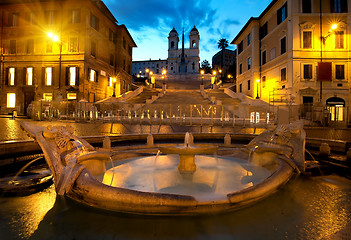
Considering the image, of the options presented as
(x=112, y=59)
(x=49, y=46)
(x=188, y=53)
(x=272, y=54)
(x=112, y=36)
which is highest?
(x=188, y=53)

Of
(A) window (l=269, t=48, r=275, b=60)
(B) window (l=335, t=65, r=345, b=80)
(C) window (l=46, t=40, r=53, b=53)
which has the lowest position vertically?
(B) window (l=335, t=65, r=345, b=80)

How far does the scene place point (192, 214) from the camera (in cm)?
284

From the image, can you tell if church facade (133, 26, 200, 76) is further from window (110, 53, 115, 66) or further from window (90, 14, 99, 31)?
window (90, 14, 99, 31)

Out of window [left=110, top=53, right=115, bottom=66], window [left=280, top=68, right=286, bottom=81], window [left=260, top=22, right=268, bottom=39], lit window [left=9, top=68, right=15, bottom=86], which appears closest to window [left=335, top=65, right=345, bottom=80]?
window [left=280, top=68, right=286, bottom=81]

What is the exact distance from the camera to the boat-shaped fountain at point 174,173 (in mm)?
2754

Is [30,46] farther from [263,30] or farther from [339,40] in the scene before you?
[339,40]

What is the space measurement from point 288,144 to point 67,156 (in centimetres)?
514

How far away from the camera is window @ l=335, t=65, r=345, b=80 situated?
2180 centimetres

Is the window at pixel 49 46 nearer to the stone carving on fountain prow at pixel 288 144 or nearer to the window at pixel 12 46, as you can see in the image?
the window at pixel 12 46

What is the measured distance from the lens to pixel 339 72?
21.8m

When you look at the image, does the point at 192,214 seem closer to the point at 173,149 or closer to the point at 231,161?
the point at 173,149

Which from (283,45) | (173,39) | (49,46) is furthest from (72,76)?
(173,39)

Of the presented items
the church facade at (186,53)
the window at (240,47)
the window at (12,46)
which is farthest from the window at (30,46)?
the church facade at (186,53)

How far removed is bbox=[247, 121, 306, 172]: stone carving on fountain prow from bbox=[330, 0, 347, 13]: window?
25.7 meters
